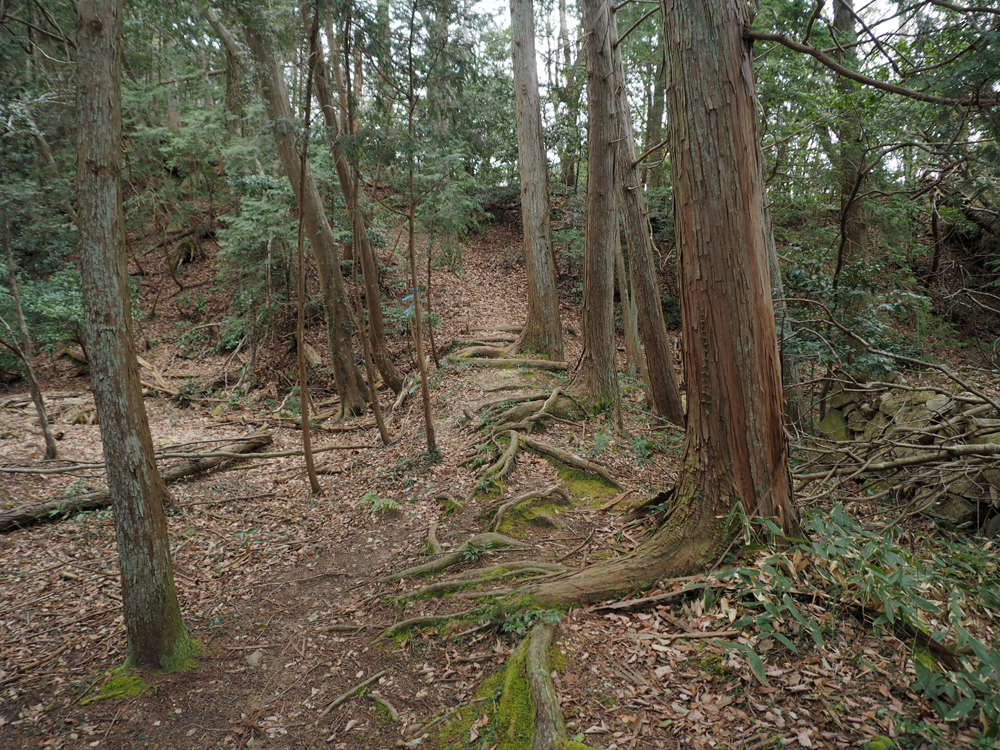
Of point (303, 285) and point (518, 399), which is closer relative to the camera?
point (303, 285)

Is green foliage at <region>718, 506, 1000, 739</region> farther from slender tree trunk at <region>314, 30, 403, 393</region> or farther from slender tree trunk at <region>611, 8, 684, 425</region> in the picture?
slender tree trunk at <region>314, 30, 403, 393</region>

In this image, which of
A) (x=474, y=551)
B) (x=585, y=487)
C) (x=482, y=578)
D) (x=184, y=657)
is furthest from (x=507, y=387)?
(x=184, y=657)

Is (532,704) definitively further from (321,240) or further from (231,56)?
(231,56)

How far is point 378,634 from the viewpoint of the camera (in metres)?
4.47

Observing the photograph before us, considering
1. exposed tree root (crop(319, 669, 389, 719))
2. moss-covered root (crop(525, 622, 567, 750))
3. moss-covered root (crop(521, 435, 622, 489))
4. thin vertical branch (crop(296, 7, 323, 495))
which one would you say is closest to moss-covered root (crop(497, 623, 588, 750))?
moss-covered root (crop(525, 622, 567, 750))

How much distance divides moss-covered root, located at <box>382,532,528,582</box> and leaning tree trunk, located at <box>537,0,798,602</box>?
4.76 ft

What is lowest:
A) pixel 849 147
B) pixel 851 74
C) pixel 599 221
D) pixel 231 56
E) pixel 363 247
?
pixel 851 74

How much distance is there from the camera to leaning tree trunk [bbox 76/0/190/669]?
3.59 meters

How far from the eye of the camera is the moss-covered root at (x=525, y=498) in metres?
5.62

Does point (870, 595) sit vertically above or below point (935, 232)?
below

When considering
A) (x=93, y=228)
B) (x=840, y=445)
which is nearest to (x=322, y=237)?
(x=93, y=228)

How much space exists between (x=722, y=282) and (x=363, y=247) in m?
9.09

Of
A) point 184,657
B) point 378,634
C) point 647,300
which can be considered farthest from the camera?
point 647,300

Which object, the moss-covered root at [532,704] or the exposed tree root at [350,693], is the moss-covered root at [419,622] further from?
the moss-covered root at [532,704]
